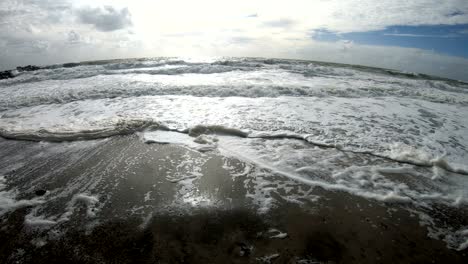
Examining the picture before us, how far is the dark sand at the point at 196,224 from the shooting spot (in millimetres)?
2775

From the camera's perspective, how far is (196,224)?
10.5 ft

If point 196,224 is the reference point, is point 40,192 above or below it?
above

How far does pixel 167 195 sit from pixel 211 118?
3778 millimetres

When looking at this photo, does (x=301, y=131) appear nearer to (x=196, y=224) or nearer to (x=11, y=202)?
(x=196, y=224)

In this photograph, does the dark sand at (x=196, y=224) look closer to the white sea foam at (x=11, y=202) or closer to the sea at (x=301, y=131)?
the white sea foam at (x=11, y=202)

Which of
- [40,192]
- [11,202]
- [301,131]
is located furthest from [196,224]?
[301,131]

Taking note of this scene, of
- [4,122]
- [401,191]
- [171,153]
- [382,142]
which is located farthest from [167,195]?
[4,122]

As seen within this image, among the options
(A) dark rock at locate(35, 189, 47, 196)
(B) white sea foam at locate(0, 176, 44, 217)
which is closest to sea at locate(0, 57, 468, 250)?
(B) white sea foam at locate(0, 176, 44, 217)

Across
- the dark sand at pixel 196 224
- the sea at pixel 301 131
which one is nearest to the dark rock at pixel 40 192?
the dark sand at pixel 196 224

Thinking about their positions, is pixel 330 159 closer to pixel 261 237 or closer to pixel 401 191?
pixel 401 191

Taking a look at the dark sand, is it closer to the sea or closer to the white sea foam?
the white sea foam

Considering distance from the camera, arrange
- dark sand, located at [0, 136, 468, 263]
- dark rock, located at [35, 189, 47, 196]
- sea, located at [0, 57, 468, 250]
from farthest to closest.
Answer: sea, located at [0, 57, 468, 250]
dark rock, located at [35, 189, 47, 196]
dark sand, located at [0, 136, 468, 263]

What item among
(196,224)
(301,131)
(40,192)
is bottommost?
(196,224)

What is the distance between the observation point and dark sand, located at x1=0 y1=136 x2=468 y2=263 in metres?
2.78
